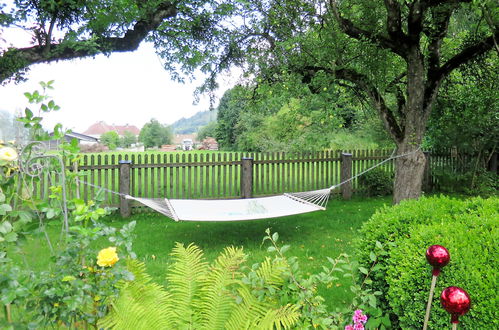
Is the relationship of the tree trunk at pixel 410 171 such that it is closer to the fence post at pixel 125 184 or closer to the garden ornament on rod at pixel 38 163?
the fence post at pixel 125 184

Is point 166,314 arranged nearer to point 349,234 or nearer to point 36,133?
point 36,133

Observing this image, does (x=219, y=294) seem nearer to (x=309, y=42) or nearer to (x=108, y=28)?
(x=309, y=42)

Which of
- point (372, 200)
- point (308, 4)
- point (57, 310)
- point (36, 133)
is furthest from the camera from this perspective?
point (372, 200)

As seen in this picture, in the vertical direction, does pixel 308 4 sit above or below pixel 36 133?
above

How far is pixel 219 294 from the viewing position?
5.27 ft

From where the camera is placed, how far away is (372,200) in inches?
309

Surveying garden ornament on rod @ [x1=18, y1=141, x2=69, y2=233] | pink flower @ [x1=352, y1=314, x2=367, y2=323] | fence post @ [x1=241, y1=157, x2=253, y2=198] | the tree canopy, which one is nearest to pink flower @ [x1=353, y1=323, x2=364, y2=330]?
pink flower @ [x1=352, y1=314, x2=367, y2=323]

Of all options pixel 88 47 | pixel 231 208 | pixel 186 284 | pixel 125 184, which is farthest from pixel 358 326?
pixel 88 47

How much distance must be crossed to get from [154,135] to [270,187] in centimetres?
5047

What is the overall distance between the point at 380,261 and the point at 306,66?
14.8 feet

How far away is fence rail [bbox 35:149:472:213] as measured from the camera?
6422mm

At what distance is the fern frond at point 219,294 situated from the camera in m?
1.58

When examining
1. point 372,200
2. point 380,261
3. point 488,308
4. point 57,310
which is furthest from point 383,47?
point 57,310

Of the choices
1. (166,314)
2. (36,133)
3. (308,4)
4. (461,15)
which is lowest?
(166,314)
